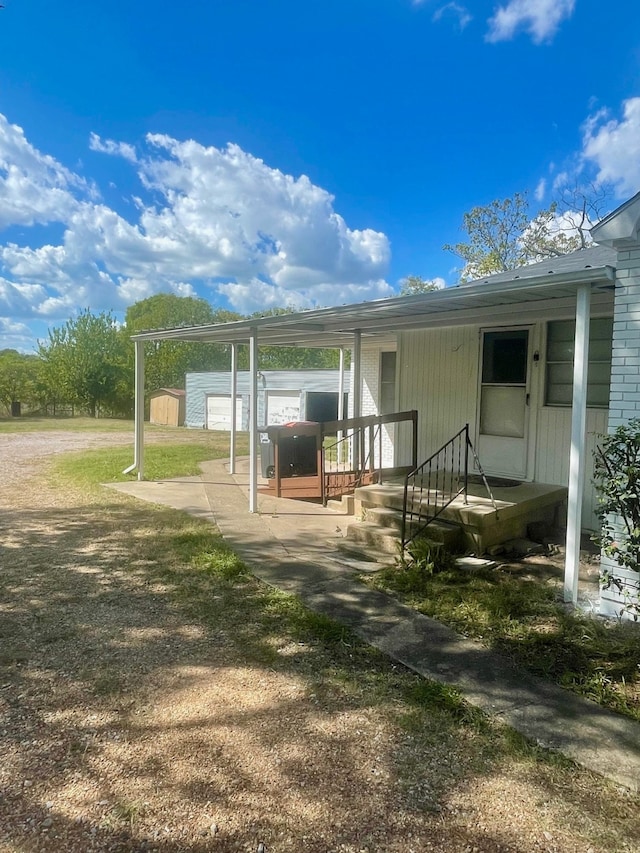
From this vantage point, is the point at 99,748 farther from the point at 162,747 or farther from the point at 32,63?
the point at 32,63

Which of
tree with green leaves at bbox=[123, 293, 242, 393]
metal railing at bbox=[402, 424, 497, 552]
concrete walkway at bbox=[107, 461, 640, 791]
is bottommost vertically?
concrete walkway at bbox=[107, 461, 640, 791]

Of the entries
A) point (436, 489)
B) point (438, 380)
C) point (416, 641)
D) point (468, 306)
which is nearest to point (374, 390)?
point (438, 380)

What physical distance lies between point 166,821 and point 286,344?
9228 millimetres

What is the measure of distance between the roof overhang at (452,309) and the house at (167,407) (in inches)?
712

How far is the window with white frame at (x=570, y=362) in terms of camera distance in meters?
5.90

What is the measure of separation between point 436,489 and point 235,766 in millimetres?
4294

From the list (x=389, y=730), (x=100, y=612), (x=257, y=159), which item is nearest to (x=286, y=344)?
(x=100, y=612)

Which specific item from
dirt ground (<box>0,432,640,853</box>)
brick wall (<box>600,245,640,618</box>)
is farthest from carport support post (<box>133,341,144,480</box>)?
brick wall (<box>600,245,640,618</box>)

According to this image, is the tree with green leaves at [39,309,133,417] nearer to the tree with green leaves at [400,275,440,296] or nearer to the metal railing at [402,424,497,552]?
the tree with green leaves at [400,275,440,296]

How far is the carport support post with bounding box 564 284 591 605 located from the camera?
409 cm

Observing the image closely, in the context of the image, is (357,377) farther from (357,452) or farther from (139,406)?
(139,406)

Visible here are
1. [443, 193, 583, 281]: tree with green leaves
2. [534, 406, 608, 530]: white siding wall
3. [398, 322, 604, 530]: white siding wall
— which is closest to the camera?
[534, 406, 608, 530]: white siding wall

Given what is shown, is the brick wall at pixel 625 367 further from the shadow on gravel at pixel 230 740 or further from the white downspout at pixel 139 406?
the white downspout at pixel 139 406

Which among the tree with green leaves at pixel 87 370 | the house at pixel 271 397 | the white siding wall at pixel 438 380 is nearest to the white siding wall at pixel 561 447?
the white siding wall at pixel 438 380
